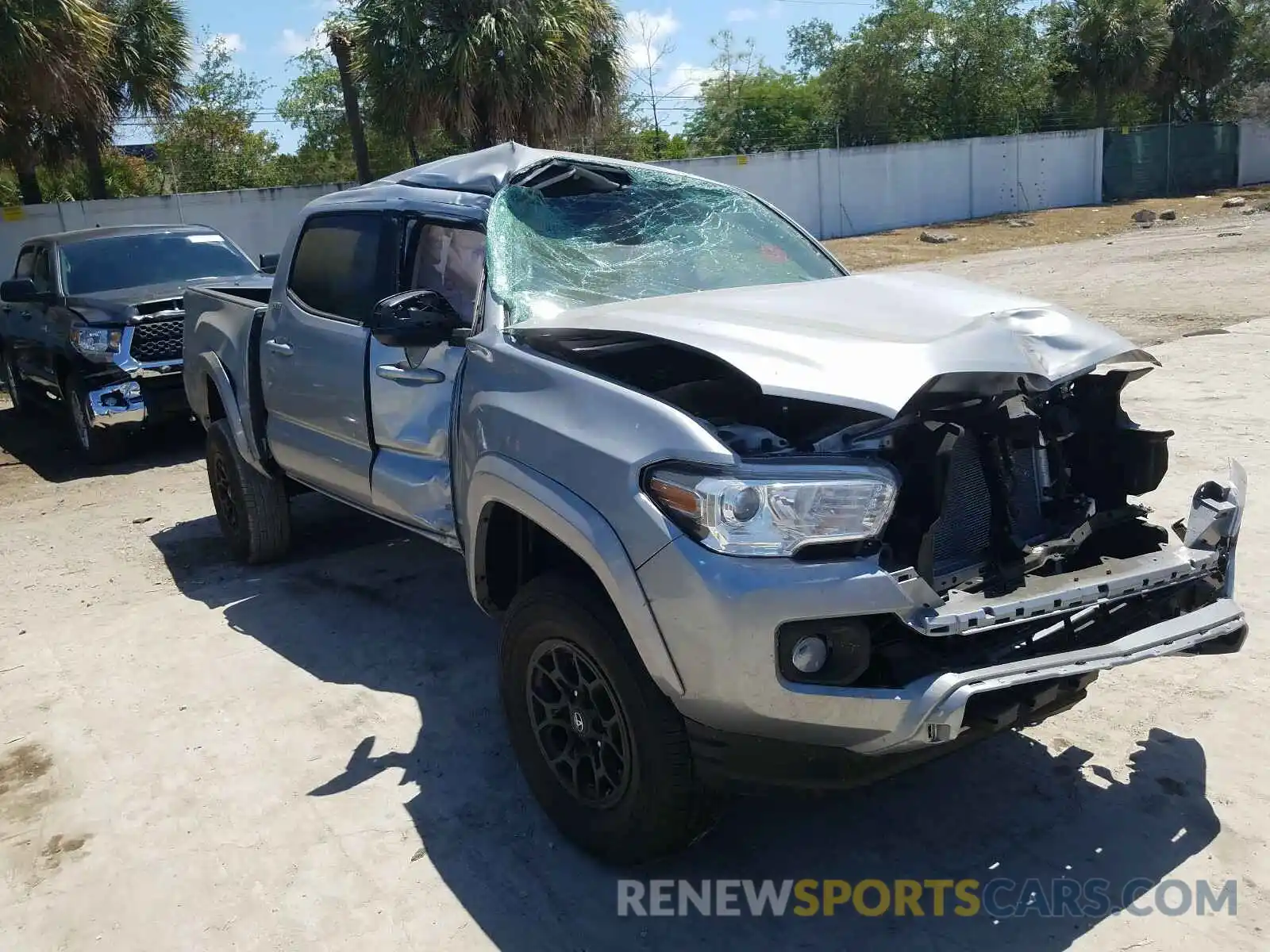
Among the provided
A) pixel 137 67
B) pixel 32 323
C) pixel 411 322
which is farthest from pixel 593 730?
pixel 137 67

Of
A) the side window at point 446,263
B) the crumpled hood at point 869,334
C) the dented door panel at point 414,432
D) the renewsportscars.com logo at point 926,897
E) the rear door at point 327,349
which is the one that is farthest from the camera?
the rear door at point 327,349

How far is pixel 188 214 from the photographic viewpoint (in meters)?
20.1

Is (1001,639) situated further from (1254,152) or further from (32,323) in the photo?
(1254,152)

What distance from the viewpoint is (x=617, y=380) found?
314cm

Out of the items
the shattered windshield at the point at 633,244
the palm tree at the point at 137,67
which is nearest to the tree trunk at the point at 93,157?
the palm tree at the point at 137,67

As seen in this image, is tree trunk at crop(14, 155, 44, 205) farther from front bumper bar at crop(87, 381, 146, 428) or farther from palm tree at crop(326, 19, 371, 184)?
front bumper bar at crop(87, 381, 146, 428)

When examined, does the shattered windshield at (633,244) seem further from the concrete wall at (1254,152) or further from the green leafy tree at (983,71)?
the concrete wall at (1254,152)

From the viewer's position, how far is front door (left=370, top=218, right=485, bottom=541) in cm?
418

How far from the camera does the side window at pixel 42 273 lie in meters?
9.55

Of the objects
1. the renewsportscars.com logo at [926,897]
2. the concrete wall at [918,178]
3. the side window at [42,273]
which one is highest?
the concrete wall at [918,178]

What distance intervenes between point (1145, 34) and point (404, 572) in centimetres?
4021

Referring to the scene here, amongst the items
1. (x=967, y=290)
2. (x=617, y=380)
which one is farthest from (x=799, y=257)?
(x=617, y=380)

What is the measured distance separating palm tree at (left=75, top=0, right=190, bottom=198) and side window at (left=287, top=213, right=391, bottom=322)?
46.9 feet

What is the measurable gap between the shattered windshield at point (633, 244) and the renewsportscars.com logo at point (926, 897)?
1889 millimetres
